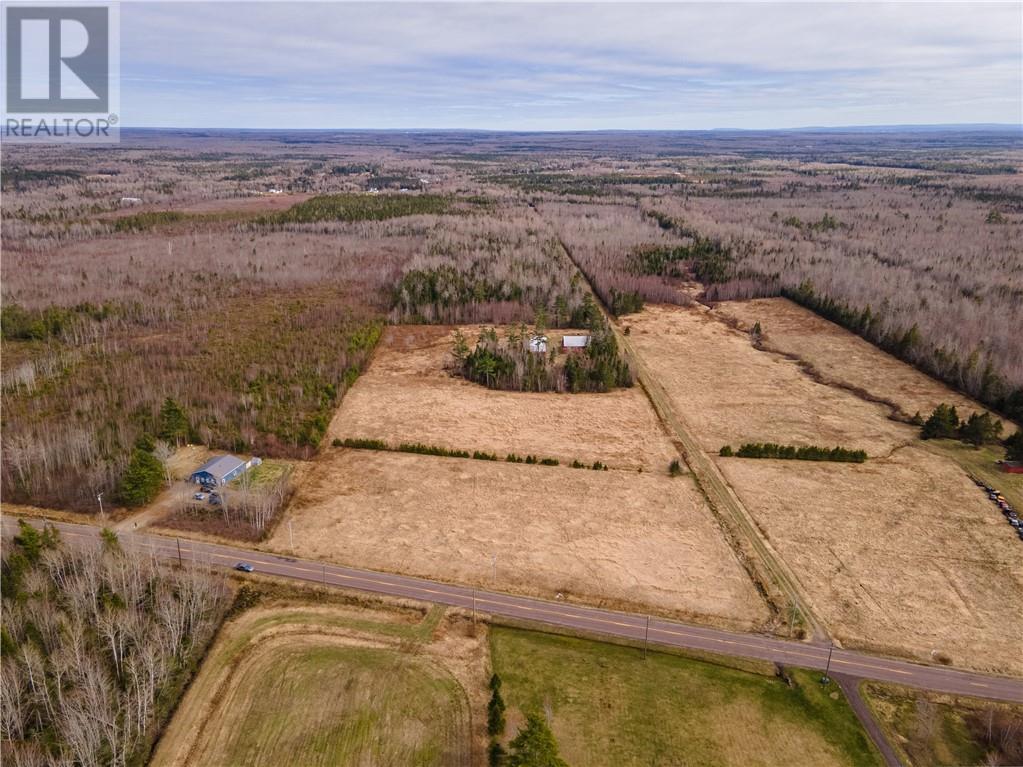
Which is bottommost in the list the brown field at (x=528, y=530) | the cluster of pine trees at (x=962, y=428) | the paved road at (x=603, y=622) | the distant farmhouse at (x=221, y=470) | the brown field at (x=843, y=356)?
the paved road at (x=603, y=622)

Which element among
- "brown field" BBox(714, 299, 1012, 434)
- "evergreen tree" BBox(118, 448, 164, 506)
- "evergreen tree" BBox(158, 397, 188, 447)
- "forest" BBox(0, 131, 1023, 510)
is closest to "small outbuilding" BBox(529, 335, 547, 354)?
"forest" BBox(0, 131, 1023, 510)

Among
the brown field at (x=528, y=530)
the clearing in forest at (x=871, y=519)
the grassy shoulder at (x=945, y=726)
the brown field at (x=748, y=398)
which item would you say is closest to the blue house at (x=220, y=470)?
the brown field at (x=528, y=530)

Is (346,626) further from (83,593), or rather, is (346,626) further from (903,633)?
(903,633)

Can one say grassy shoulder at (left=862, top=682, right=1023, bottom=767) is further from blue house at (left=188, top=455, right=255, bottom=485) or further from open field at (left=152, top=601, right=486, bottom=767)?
blue house at (left=188, top=455, right=255, bottom=485)

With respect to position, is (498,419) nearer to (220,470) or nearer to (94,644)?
(220,470)

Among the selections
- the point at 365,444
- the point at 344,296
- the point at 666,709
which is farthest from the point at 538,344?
the point at 666,709

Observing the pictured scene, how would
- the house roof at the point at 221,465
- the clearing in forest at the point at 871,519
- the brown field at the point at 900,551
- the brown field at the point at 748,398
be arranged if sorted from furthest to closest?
the brown field at the point at 748,398 < the house roof at the point at 221,465 < the clearing in forest at the point at 871,519 < the brown field at the point at 900,551

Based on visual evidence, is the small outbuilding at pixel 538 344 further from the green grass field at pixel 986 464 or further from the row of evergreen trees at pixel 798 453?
the green grass field at pixel 986 464

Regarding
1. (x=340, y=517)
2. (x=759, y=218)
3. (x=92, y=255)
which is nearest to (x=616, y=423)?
(x=340, y=517)
